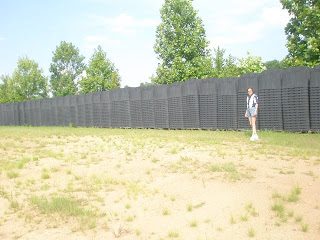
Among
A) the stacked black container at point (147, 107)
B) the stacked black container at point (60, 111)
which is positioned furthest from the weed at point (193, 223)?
the stacked black container at point (60, 111)

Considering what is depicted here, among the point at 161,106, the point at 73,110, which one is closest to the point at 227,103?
the point at 161,106

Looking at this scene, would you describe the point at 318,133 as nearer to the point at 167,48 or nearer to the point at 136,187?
the point at 136,187

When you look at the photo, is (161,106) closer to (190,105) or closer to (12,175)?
(190,105)

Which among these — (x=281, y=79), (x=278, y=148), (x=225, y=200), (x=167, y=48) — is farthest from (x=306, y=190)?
(x=167, y=48)

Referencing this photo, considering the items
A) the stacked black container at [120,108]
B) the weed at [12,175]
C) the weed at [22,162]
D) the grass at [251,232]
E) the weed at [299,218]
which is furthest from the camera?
the stacked black container at [120,108]

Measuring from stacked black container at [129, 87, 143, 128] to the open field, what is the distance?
12156mm

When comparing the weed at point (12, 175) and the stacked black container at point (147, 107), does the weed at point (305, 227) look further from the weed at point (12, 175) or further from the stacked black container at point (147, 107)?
the stacked black container at point (147, 107)

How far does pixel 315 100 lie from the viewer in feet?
40.8

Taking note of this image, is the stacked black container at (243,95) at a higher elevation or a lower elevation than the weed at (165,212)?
higher

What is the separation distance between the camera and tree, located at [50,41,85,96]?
57781 millimetres

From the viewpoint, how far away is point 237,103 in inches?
596

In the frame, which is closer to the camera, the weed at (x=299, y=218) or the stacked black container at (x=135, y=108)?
the weed at (x=299, y=218)

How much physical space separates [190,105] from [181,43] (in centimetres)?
1272

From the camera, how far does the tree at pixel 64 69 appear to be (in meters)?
57.8
